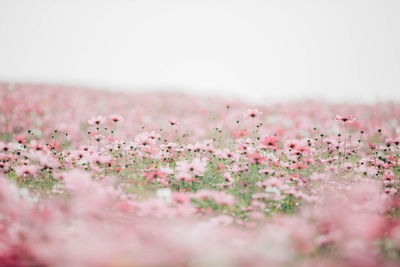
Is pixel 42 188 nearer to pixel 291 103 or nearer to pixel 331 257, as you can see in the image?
pixel 331 257

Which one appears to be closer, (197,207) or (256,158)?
(197,207)

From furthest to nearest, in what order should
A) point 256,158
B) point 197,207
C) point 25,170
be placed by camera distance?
point 256,158 → point 25,170 → point 197,207

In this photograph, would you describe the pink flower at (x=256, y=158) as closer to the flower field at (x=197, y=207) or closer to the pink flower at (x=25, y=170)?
the flower field at (x=197, y=207)

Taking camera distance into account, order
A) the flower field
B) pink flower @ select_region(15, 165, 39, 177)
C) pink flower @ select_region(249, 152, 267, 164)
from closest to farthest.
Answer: the flower field, pink flower @ select_region(15, 165, 39, 177), pink flower @ select_region(249, 152, 267, 164)

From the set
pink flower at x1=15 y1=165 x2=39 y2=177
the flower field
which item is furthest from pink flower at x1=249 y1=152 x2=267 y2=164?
pink flower at x1=15 y1=165 x2=39 y2=177

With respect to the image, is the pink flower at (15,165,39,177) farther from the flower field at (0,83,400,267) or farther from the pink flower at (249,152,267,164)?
the pink flower at (249,152,267,164)

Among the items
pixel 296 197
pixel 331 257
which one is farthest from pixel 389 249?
pixel 296 197

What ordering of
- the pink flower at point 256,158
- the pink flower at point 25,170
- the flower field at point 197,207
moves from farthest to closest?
the pink flower at point 256,158 → the pink flower at point 25,170 → the flower field at point 197,207

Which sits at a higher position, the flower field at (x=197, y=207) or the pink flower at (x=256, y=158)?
the pink flower at (x=256, y=158)

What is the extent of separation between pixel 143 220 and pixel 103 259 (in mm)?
880

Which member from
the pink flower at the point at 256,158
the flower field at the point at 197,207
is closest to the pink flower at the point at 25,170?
the flower field at the point at 197,207

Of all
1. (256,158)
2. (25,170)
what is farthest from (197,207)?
(25,170)

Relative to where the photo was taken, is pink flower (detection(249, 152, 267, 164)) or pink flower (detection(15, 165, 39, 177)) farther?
pink flower (detection(249, 152, 267, 164))

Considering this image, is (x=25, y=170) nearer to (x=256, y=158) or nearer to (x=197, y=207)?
(x=197, y=207)
